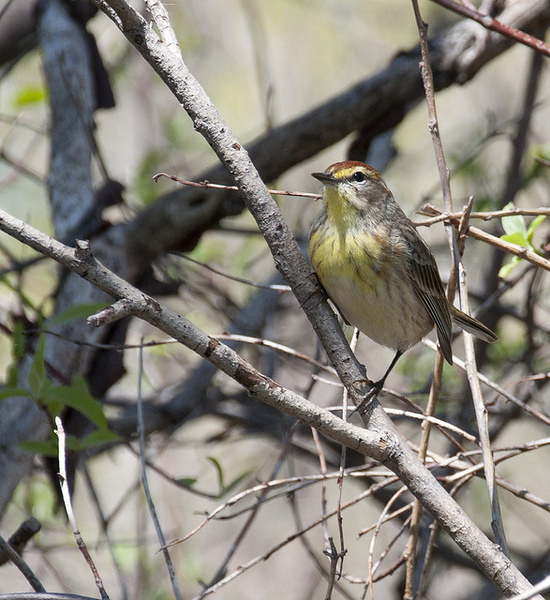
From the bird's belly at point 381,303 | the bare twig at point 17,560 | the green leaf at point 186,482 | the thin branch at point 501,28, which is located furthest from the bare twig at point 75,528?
the thin branch at point 501,28

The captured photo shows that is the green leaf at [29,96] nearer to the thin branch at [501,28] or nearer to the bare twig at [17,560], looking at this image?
the thin branch at [501,28]

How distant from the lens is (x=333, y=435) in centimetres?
190

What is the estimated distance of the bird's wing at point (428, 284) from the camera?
3.32 m

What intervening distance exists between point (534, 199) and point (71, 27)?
4.19m

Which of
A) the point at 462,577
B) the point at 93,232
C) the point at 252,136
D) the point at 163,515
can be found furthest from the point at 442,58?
the point at 462,577

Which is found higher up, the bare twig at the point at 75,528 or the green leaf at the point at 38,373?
the green leaf at the point at 38,373

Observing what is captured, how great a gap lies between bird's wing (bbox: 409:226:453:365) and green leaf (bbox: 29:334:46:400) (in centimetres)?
171

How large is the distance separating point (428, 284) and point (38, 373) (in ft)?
6.10

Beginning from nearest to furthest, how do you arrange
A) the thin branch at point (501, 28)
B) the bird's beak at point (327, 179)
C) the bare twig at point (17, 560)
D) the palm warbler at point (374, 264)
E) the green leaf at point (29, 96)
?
the bare twig at point (17, 560) < the thin branch at point (501, 28) < the palm warbler at point (374, 264) < the bird's beak at point (327, 179) < the green leaf at point (29, 96)

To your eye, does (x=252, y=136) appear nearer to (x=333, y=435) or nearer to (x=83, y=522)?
(x=83, y=522)

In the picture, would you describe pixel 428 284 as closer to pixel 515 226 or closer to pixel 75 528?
pixel 515 226

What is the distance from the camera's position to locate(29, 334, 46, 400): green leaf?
2.57 meters

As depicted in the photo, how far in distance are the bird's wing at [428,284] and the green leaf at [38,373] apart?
1.71m

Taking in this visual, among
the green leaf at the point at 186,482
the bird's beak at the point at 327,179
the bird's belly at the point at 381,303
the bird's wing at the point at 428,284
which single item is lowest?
the green leaf at the point at 186,482
